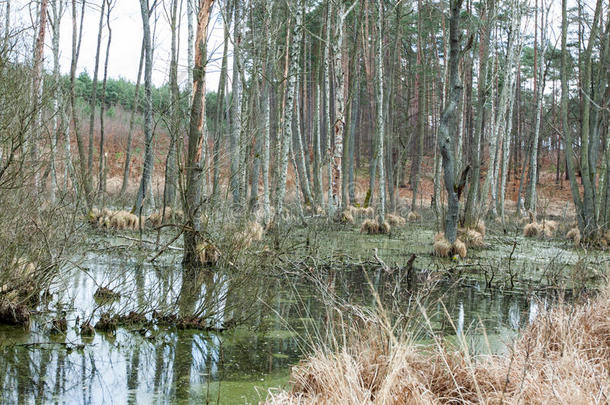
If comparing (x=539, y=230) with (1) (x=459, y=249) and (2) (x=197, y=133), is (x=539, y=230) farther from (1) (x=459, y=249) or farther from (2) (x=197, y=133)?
(2) (x=197, y=133)

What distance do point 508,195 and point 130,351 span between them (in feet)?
101

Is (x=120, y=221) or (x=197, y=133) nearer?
(x=197, y=133)

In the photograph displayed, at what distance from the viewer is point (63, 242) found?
5328mm

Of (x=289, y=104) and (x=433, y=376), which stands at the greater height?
(x=289, y=104)

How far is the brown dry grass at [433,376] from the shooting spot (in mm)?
3117

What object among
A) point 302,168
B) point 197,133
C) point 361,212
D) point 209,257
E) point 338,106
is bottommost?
point 209,257

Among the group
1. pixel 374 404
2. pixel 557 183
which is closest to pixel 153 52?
pixel 374 404

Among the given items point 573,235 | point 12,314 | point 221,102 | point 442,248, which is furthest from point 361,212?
point 12,314

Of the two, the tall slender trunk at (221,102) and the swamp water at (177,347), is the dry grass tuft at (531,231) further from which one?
the swamp water at (177,347)

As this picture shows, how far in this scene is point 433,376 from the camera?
3.72 metres

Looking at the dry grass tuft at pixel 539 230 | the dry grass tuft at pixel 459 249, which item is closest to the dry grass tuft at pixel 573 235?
the dry grass tuft at pixel 539 230

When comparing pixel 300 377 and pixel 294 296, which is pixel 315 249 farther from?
pixel 300 377

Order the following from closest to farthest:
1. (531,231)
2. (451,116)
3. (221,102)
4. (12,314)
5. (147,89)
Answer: (12,314), (451,116), (147,89), (531,231), (221,102)

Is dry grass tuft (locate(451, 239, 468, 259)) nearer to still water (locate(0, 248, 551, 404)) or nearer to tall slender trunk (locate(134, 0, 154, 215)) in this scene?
still water (locate(0, 248, 551, 404))
